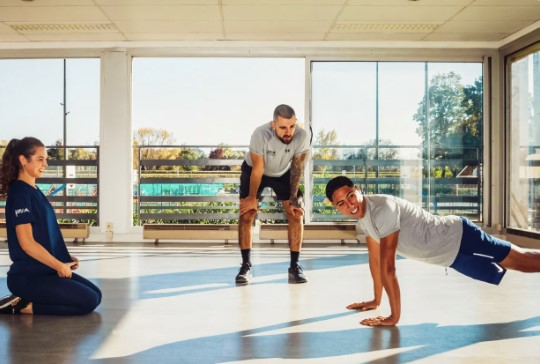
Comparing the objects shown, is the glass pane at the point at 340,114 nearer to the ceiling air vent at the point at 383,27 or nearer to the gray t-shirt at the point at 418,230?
the ceiling air vent at the point at 383,27

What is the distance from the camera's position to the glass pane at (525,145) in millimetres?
5867

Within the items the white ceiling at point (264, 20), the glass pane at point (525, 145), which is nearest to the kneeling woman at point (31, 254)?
the white ceiling at point (264, 20)

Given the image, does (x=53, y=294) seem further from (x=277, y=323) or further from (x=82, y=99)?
(x=82, y=99)

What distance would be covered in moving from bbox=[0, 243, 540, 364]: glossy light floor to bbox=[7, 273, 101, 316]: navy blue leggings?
2.5 inches

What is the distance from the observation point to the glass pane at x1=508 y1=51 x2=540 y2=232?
5.87 m

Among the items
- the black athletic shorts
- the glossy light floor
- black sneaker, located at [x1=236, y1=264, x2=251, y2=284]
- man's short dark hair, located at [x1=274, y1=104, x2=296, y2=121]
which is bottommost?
the glossy light floor

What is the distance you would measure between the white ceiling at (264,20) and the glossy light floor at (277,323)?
7.78ft

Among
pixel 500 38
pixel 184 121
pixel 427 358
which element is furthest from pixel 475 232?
pixel 184 121

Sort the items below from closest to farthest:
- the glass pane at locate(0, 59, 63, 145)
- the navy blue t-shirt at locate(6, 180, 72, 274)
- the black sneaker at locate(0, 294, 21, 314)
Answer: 1. the navy blue t-shirt at locate(6, 180, 72, 274)
2. the black sneaker at locate(0, 294, 21, 314)
3. the glass pane at locate(0, 59, 63, 145)

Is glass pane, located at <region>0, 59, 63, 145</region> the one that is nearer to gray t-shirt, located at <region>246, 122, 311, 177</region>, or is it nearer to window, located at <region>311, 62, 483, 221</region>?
window, located at <region>311, 62, 483, 221</region>

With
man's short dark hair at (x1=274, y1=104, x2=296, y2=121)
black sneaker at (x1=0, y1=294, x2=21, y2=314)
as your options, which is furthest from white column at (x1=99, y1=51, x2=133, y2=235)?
black sneaker at (x1=0, y1=294, x2=21, y2=314)

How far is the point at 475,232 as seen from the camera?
8.38ft

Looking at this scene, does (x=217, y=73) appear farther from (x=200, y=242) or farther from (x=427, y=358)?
(x=427, y=358)

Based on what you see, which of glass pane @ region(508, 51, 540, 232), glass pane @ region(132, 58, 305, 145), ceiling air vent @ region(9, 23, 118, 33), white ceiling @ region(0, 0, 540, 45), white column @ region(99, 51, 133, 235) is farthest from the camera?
glass pane @ region(132, 58, 305, 145)
